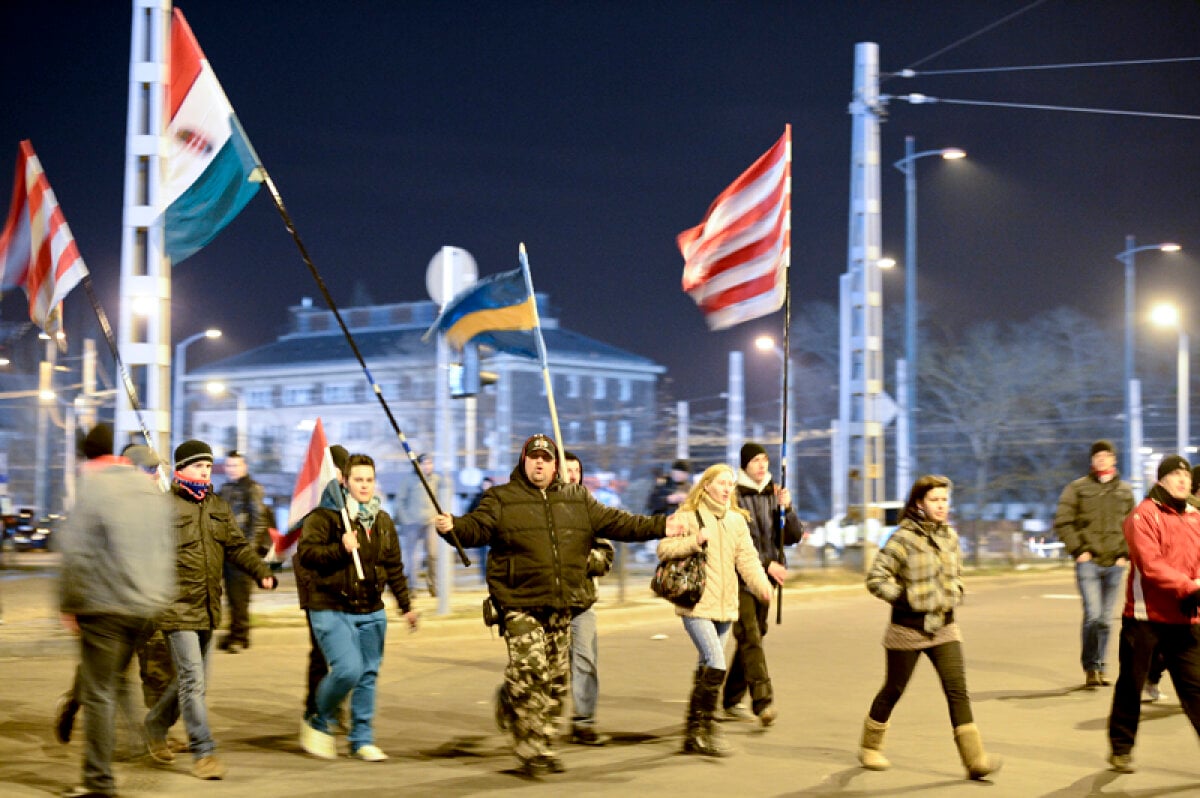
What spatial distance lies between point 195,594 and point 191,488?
0.63m

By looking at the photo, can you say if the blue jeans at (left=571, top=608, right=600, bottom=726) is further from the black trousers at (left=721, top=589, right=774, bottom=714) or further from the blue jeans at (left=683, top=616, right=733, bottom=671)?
the black trousers at (left=721, top=589, right=774, bottom=714)

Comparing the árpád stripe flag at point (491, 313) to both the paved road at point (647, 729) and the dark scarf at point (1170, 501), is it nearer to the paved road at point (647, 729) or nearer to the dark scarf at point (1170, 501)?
the paved road at point (647, 729)

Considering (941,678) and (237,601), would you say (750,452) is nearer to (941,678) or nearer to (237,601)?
(941,678)

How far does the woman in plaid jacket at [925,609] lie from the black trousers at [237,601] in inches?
276

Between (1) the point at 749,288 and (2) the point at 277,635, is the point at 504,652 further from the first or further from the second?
(1) the point at 749,288

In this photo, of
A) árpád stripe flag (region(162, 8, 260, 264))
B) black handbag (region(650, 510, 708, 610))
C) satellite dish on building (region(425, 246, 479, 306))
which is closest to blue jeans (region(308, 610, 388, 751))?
black handbag (region(650, 510, 708, 610))

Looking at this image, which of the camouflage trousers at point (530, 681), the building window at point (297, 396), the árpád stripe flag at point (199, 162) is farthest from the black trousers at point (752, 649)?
the building window at point (297, 396)

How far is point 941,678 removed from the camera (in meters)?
8.46

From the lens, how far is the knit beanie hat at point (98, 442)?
7.61m

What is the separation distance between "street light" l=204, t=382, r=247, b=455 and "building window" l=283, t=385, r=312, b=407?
149 inches

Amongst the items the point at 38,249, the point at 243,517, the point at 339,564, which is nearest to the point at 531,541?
the point at 339,564

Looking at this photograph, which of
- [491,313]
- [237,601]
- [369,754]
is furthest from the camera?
[237,601]

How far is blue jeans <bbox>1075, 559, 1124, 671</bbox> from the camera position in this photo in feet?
40.3

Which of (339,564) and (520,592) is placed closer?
(520,592)
